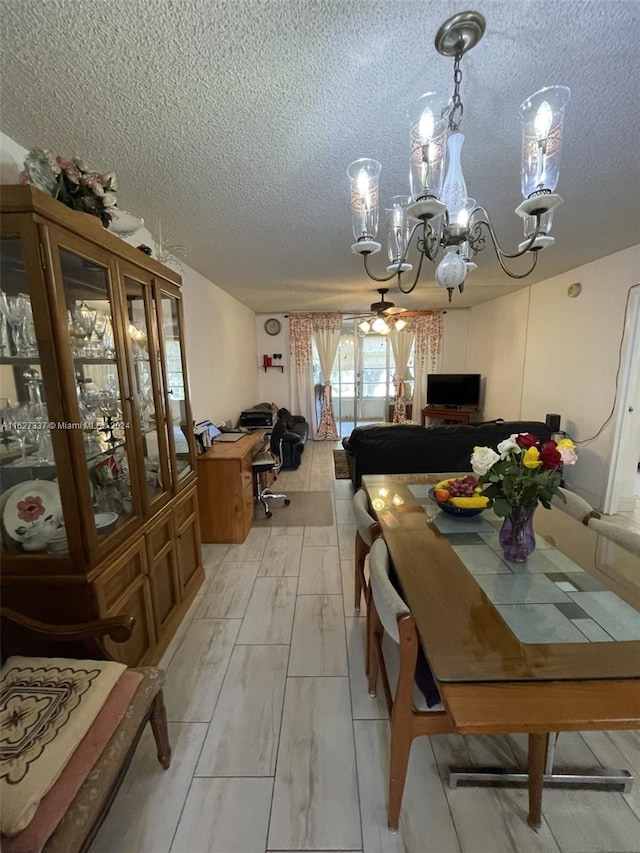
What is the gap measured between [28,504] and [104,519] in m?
0.27

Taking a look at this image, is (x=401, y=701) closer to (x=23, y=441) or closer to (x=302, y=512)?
(x=23, y=441)

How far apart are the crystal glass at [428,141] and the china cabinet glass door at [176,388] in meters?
1.43

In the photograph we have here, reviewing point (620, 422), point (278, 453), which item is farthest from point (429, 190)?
point (620, 422)

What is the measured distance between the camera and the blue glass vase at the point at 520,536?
4.12 feet

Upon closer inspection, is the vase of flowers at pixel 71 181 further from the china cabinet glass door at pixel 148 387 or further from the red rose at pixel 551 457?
the red rose at pixel 551 457

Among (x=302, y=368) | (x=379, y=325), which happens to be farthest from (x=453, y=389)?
(x=302, y=368)

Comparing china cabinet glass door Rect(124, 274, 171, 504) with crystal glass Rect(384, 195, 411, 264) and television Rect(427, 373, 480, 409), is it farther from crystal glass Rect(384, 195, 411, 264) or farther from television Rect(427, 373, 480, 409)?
television Rect(427, 373, 480, 409)

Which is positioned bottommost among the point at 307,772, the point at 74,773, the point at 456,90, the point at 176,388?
the point at 307,772

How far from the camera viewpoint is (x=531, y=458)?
119 centimetres

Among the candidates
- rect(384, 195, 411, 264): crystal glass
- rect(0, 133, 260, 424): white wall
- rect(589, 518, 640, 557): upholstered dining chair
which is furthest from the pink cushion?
rect(0, 133, 260, 424): white wall

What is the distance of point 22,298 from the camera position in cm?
112

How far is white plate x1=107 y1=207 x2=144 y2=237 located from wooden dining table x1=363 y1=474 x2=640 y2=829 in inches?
72.9

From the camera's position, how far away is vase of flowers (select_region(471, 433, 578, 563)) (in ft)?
3.89

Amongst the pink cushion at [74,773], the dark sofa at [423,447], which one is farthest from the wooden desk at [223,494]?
the pink cushion at [74,773]
